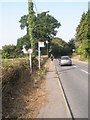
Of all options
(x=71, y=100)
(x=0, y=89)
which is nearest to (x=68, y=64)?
(x=71, y=100)

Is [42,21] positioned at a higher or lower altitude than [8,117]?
higher

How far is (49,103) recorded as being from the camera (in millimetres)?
8812

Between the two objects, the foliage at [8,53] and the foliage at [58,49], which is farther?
the foliage at [58,49]

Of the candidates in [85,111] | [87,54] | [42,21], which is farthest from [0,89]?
[42,21]

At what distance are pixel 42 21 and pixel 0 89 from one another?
78.0m

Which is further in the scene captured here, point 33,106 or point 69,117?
point 33,106

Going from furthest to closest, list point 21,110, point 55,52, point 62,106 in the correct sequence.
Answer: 1. point 55,52
2. point 62,106
3. point 21,110

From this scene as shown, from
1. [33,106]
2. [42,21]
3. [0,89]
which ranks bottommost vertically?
[33,106]

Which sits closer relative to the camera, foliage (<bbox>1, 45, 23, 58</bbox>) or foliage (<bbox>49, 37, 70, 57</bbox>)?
foliage (<bbox>1, 45, 23, 58</bbox>)

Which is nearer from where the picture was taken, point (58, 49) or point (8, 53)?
point (8, 53)

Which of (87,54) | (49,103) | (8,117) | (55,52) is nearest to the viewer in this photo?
(8,117)

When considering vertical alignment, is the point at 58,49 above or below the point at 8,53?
above

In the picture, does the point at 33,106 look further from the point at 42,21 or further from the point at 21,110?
the point at 42,21

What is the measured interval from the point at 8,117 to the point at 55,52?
98.0 metres
